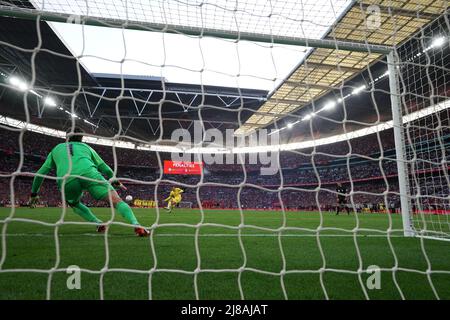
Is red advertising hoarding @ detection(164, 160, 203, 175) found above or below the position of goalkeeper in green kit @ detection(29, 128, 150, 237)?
above

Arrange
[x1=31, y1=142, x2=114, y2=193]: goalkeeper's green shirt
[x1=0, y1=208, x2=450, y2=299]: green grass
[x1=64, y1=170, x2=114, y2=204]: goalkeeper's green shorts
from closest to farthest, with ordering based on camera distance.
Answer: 1. [x1=0, y1=208, x2=450, y2=299]: green grass
2. [x1=31, y1=142, x2=114, y2=193]: goalkeeper's green shirt
3. [x1=64, y1=170, x2=114, y2=204]: goalkeeper's green shorts

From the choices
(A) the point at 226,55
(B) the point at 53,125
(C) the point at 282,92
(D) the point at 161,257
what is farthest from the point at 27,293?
(B) the point at 53,125

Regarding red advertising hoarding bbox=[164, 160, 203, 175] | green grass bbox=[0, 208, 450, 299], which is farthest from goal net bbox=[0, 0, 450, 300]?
red advertising hoarding bbox=[164, 160, 203, 175]

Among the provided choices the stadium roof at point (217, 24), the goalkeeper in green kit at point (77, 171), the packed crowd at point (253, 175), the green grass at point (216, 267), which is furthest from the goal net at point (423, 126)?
the packed crowd at point (253, 175)

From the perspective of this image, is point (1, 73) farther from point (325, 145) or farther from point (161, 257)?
point (325, 145)

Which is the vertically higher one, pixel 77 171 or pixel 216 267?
pixel 77 171

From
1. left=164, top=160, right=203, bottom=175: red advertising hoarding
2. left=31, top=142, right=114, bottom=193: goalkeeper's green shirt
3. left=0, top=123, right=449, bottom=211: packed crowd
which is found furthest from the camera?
left=164, top=160, right=203, bottom=175: red advertising hoarding

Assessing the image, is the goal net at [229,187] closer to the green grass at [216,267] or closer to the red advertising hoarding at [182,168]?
the green grass at [216,267]

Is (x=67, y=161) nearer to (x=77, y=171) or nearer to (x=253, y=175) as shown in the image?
(x=77, y=171)

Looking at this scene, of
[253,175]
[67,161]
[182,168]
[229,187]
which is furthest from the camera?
[253,175]

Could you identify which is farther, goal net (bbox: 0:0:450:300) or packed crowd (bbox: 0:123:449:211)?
packed crowd (bbox: 0:123:449:211)

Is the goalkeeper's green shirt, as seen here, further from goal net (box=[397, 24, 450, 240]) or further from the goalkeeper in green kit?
goal net (box=[397, 24, 450, 240])

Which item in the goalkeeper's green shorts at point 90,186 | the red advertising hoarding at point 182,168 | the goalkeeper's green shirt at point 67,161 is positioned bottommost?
the goalkeeper's green shorts at point 90,186

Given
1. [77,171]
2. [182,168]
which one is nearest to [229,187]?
[77,171]
